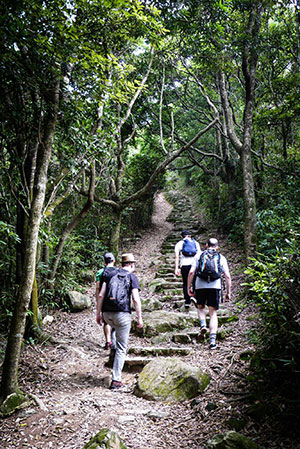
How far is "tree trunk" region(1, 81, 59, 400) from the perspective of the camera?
346 cm

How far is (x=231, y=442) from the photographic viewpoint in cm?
243

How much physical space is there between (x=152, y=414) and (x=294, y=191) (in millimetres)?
7771

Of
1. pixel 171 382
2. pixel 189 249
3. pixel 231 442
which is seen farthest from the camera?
pixel 189 249

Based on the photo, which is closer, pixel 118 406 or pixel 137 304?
pixel 118 406

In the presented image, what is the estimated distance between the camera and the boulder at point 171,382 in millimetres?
3662

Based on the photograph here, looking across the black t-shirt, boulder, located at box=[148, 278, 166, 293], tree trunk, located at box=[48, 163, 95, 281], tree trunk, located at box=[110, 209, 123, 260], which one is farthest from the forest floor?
tree trunk, located at box=[110, 209, 123, 260]

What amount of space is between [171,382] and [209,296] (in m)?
1.72

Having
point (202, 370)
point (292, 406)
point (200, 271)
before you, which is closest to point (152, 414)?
point (202, 370)

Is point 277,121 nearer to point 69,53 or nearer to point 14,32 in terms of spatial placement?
point 69,53

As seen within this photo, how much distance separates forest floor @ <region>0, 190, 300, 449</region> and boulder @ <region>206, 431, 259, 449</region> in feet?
0.49

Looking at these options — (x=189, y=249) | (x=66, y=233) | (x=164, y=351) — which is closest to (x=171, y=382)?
(x=164, y=351)

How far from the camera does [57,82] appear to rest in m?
4.09

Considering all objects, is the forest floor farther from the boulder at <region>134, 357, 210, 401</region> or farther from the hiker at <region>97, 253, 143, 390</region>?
the hiker at <region>97, 253, 143, 390</region>

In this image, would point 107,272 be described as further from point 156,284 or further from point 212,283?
point 156,284
